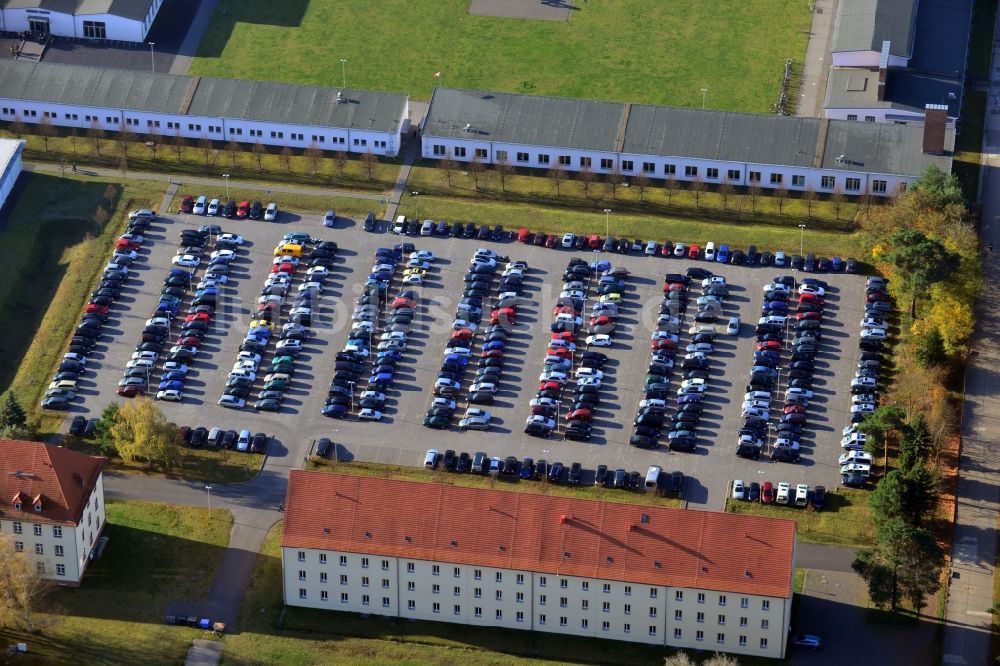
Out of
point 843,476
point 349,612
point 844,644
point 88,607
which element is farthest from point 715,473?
point 88,607

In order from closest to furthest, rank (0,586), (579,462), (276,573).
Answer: (0,586) < (276,573) < (579,462)

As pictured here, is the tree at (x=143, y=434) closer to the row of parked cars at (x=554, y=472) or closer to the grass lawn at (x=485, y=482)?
the grass lawn at (x=485, y=482)

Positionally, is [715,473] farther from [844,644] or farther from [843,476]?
[844,644]

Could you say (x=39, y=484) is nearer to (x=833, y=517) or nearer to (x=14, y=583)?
(x=14, y=583)

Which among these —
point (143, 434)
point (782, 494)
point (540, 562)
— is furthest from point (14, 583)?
point (782, 494)

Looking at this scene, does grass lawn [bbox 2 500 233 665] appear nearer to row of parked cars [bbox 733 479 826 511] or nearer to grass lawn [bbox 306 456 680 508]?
grass lawn [bbox 306 456 680 508]

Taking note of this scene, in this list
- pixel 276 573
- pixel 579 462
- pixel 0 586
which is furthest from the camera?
pixel 579 462

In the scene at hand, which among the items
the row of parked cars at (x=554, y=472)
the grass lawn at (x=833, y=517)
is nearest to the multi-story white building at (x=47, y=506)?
the row of parked cars at (x=554, y=472)
